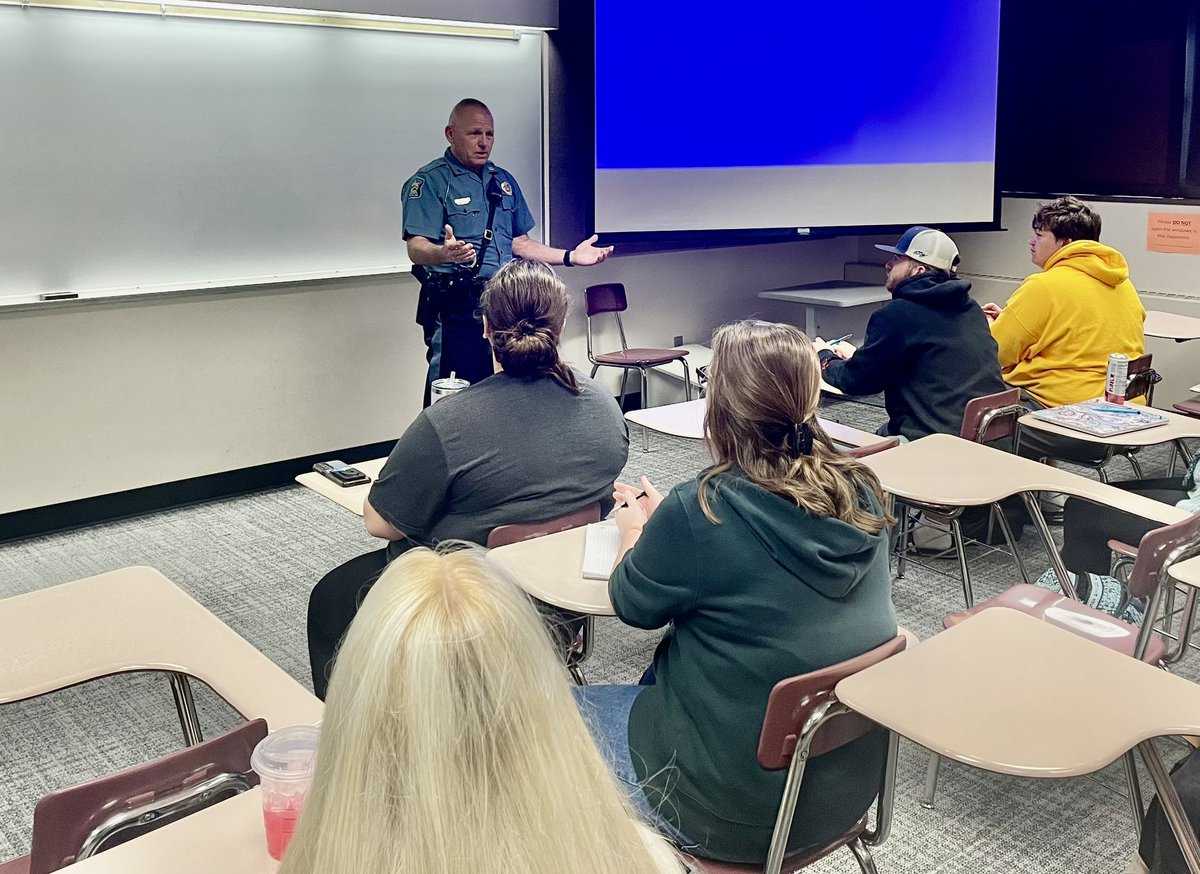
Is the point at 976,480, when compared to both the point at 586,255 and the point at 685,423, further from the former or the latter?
the point at 586,255

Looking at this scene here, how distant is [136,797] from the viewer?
1507 millimetres

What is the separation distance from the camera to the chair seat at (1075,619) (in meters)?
2.60

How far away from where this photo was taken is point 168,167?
4.55 m

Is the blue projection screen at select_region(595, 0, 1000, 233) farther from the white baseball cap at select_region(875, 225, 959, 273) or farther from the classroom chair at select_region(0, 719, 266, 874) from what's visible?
the classroom chair at select_region(0, 719, 266, 874)

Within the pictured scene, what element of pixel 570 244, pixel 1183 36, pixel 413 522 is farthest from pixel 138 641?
pixel 1183 36

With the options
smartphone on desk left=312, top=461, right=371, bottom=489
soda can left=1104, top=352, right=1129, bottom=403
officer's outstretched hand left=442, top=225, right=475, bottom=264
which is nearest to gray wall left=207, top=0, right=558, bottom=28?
officer's outstretched hand left=442, top=225, right=475, bottom=264

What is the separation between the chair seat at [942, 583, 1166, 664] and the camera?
2.60m

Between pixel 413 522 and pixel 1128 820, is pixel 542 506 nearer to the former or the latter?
pixel 413 522

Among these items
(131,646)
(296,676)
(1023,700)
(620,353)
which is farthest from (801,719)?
(620,353)

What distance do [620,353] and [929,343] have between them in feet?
7.61

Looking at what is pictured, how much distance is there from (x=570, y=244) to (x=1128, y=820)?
398 cm

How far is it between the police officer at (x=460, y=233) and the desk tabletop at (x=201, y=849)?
346 cm

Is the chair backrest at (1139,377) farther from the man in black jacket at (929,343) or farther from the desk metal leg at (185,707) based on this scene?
the desk metal leg at (185,707)

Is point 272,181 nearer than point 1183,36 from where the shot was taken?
Yes
